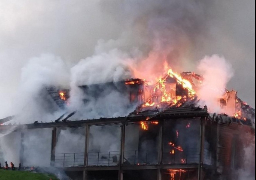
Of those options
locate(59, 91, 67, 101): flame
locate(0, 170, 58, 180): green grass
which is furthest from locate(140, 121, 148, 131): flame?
locate(59, 91, 67, 101): flame

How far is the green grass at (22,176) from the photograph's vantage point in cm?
4459

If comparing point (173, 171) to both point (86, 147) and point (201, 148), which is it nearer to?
point (201, 148)

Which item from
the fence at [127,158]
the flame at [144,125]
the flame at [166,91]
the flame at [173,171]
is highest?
the flame at [166,91]

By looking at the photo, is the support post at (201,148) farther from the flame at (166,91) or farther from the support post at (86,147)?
the support post at (86,147)

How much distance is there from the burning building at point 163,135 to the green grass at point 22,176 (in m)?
3.47

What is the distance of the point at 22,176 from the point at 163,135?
11.0 metres

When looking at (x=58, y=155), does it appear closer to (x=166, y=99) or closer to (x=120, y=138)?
(x=120, y=138)

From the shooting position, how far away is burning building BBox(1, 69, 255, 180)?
144ft

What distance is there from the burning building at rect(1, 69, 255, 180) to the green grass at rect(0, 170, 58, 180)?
11.4 feet

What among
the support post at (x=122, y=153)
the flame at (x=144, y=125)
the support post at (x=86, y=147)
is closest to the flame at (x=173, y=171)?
the support post at (x=122, y=153)

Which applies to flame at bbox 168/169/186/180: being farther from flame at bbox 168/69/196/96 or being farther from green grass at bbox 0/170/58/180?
green grass at bbox 0/170/58/180

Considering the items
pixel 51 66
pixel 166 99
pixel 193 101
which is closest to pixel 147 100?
pixel 166 99

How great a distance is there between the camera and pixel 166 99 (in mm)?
48531

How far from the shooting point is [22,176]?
45.0 meters
